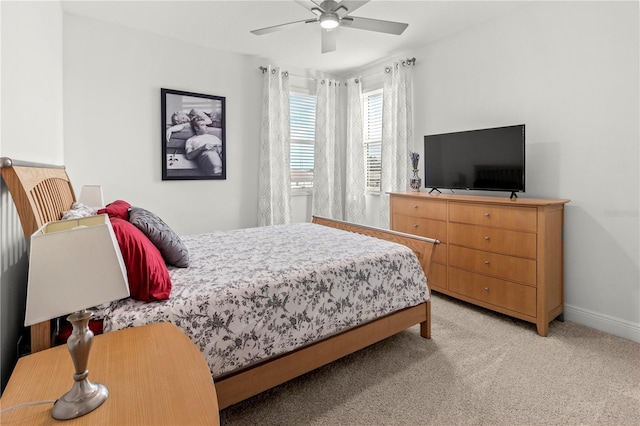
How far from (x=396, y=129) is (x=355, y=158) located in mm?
875

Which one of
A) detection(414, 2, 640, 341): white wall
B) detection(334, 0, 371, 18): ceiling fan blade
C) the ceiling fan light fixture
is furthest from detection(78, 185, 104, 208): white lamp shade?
detection(414, 2, 640, 341): white wall

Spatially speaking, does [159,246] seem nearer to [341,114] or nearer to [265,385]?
[265,385]

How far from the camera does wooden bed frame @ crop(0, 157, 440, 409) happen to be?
1.24 meters

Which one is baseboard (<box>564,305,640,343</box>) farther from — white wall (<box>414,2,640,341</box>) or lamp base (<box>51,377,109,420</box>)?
lamp base (<box>51,377,109,420</box>)

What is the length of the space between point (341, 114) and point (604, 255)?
11.9 feet

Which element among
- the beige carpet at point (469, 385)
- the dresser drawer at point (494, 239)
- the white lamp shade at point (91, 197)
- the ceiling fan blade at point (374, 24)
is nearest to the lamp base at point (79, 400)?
the beige carpet at point (469, 385)

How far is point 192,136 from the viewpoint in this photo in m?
3.97

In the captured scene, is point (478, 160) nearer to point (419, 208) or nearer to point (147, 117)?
point (419, 208)

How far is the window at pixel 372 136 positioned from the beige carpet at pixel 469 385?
2643mm

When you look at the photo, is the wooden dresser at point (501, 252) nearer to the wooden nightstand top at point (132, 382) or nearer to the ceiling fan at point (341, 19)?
the ceiling fan at point (341, 19)

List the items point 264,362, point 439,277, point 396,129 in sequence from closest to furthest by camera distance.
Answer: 1. point 264,362
2. point 439,277
3. point 396,129

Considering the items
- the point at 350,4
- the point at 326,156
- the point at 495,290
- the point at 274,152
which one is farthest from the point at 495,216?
the point at 274,152

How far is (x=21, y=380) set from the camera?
96 cm

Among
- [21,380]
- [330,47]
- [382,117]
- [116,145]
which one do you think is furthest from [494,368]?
[116,145]
